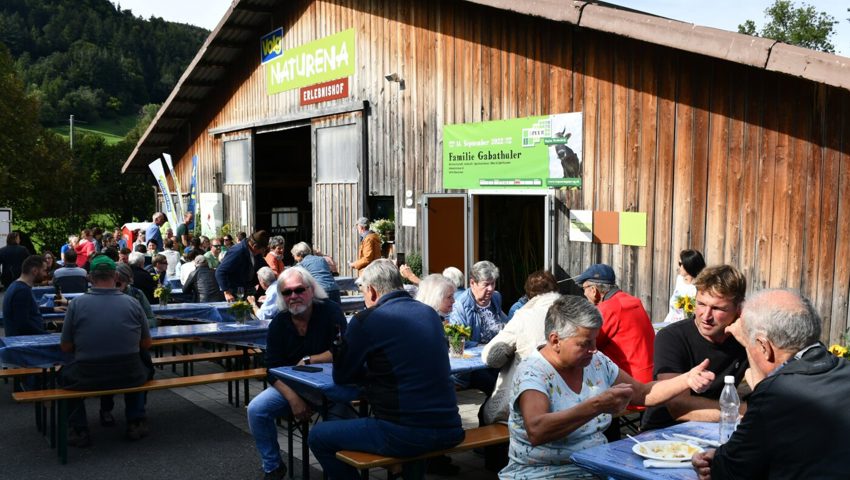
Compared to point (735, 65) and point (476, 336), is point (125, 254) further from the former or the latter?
point (735, 65)

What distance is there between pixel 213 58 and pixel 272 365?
1444cm

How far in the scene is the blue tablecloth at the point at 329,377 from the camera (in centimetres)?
543

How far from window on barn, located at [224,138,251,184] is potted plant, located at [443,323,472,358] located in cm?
1351

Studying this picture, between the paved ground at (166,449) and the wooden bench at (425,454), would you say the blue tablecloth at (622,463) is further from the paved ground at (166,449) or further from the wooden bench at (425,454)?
the paved ground at (166,449)

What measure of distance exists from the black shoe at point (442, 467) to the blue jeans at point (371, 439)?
1.33 meters

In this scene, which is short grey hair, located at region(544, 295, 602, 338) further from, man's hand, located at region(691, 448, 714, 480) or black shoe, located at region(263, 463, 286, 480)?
black shoe, located at region(263, 463, 286, 480)

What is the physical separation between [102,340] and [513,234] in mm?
8148

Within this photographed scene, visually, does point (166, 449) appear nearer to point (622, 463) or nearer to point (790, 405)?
point (622, 463)

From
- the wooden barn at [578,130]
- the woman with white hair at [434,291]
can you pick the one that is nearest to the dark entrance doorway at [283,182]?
the wooden barn at [578,130]

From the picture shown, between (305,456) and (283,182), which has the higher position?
(283,182)

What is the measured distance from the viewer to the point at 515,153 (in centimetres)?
1135

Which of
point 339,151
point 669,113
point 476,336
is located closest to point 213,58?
point 339,151

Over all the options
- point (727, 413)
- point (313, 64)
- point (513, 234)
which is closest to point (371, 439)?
point (727, 413)

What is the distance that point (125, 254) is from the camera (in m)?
13.4
